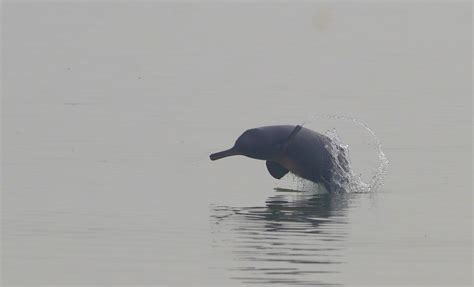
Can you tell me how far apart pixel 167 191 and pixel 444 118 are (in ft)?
47.0

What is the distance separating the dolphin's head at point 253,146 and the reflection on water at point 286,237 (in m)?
1.08

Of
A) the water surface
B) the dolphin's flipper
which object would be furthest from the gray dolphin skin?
the water surface

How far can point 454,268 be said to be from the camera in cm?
2350

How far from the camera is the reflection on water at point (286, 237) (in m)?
22.9

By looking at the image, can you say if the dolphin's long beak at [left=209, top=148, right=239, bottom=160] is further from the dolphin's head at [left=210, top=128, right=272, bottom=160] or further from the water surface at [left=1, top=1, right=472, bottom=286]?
the water surface at [left=1, top=1, right=472, bottom=286]

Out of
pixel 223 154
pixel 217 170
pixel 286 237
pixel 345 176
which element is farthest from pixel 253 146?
pixel 286 237

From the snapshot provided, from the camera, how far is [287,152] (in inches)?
1245

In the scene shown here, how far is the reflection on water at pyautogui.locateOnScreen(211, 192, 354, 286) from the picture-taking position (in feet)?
75.2

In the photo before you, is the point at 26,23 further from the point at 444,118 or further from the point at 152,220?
the point at 152,220

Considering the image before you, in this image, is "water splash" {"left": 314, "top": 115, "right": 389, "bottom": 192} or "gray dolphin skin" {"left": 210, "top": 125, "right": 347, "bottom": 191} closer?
"water splash" {"left": 314, "top": 115, "right": 389, "bottom": 192}

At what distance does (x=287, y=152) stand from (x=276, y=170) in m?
0.36

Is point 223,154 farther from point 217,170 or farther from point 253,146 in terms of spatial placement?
point 217,170

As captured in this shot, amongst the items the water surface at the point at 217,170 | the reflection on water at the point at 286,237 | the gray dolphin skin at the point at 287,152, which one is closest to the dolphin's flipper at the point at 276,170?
the gray dolphin skin at the point at 287,152

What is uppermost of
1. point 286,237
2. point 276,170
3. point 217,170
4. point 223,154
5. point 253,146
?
point 253,146
